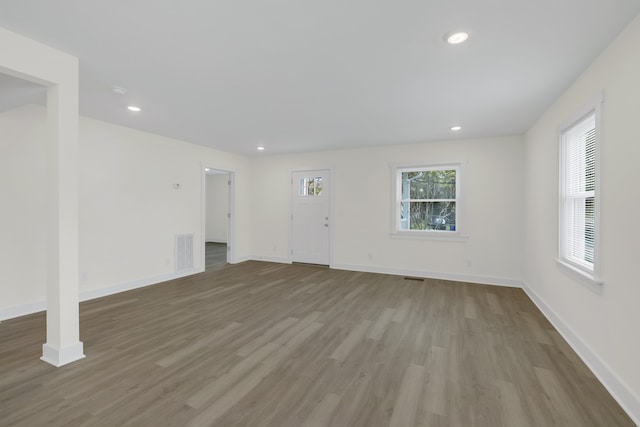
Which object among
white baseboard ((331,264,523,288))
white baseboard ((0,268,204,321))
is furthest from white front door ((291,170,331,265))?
white baseboard ((0,268,204,321))

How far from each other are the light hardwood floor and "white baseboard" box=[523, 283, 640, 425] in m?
0.06

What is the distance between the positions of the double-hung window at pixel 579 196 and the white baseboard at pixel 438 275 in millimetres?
1920

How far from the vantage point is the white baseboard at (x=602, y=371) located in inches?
72.3

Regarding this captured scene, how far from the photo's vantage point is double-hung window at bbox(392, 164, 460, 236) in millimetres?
5328

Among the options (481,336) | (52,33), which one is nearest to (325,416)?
(481,336)

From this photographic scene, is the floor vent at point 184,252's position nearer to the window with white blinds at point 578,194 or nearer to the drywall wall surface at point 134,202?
the drywall wall surface at point 134,202

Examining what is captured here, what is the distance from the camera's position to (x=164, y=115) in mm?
3898

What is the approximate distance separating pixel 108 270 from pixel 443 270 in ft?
18.3

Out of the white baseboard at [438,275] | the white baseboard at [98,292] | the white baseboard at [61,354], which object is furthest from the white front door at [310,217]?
the white baseboard at [61,354]

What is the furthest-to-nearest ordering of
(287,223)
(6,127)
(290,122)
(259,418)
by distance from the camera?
1. (287,223)
2. (290,122)
3. (6,127)
4. (259,418)

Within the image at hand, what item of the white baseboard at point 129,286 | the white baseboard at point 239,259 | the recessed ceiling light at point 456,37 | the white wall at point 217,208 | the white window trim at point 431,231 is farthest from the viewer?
the white wall at point 217,208

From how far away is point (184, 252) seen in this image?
5426 millimetres

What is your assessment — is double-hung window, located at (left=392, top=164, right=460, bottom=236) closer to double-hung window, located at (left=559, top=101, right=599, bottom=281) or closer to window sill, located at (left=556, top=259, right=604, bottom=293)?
double-hung window, located at (left=559, top=101, right=599, bottom=281)

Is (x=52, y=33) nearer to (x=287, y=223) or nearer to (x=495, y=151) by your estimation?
(x=287, y=223)
